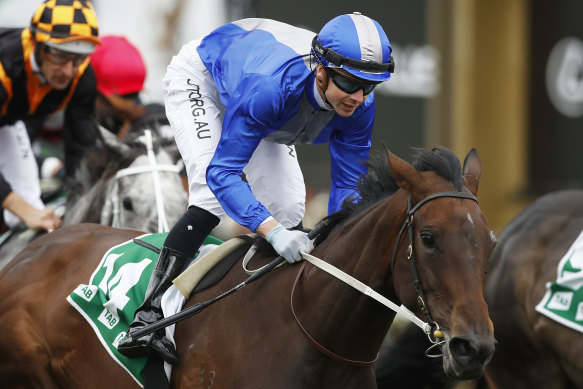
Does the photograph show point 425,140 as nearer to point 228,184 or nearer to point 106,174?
point 106,174

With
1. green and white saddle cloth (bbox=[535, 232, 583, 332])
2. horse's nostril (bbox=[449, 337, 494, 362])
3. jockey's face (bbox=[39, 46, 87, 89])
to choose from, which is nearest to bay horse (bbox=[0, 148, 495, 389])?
horse's nostril (bbox=[449, 337, 494, 362])

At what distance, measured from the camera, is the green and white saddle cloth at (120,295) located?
3.70 m

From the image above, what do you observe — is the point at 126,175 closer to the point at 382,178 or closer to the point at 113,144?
the point at 113,144

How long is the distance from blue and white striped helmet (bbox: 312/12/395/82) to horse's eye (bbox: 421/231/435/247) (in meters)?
0.69

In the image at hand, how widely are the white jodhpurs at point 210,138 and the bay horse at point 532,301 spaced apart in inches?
61.8

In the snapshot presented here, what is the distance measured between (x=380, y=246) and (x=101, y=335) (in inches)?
53.5

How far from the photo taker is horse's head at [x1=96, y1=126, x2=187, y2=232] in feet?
16.7

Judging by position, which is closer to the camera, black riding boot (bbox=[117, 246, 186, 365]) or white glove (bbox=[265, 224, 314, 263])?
white glove (bbox=[265, 224, 314, 263])

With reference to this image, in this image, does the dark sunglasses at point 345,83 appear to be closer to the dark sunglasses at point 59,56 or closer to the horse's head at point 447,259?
the horse's head at point 447,259

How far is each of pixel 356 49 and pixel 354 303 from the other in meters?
0.91

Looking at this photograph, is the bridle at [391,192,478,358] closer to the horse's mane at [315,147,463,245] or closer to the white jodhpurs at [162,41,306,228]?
the horse's mane at [315,147,463,245]

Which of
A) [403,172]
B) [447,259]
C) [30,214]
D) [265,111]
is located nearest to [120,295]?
[265,111]

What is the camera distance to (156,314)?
3.65 meters

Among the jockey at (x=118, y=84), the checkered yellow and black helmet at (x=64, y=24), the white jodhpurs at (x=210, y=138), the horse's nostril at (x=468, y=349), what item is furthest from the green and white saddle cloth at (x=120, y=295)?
the jockey at (x=118, y=84)
